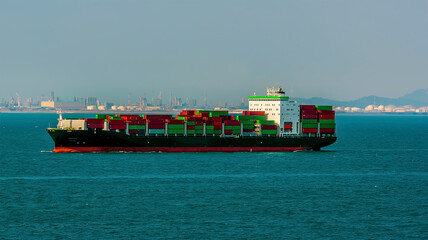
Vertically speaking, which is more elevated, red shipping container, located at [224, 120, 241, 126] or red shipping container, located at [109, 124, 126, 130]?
red shipping container, located at [224, 120, 241, 126]

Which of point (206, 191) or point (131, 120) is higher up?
point (131, 120)

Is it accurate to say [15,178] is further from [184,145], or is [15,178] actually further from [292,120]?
[292,120]

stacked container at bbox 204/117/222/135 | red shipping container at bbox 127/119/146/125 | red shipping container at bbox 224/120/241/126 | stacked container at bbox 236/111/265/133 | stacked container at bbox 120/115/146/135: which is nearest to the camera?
red shipping container at bbox 127/119/146/125

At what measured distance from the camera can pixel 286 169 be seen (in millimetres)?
69250

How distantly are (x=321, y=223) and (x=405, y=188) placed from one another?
18.6 meters

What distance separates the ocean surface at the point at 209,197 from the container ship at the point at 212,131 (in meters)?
2.96

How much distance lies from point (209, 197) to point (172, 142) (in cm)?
3413

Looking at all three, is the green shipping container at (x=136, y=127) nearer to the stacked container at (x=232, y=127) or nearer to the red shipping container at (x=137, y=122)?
the red shipping container at (x=137, y=122)

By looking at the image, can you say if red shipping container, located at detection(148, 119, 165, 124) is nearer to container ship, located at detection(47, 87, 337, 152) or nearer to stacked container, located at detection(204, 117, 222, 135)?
container ship, located at detection(47, 87, 337, 152)

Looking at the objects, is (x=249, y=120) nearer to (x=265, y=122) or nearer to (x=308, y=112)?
(x=265, y=122)

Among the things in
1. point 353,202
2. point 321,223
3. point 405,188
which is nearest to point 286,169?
point 405,188

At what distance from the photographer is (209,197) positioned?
5066cm

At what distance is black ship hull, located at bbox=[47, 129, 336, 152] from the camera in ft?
267

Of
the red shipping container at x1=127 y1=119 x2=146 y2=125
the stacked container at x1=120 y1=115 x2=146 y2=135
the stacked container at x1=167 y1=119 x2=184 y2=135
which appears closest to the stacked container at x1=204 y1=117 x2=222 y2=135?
the stacked container at x1=167 y1=119 x2=184 y2=135
